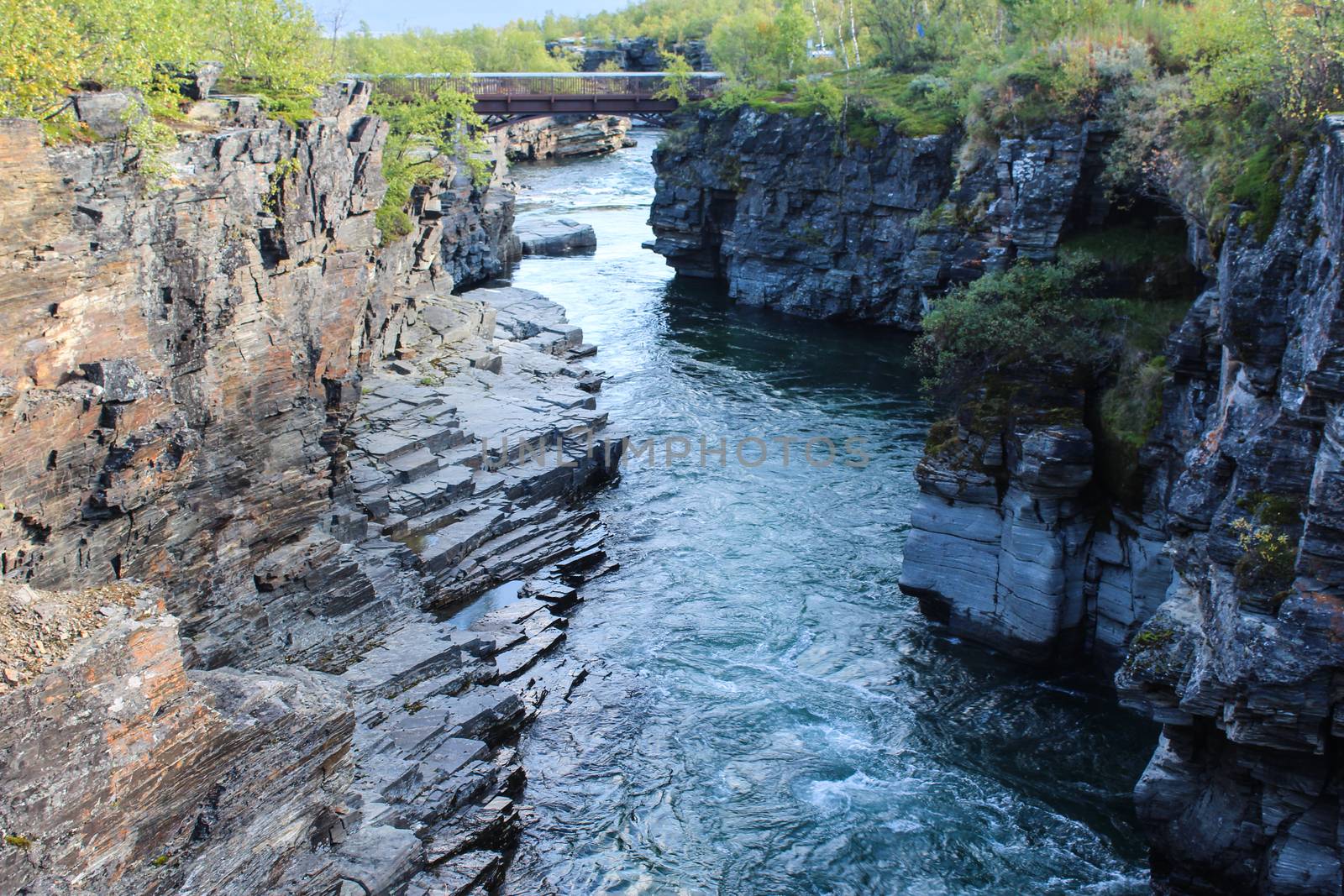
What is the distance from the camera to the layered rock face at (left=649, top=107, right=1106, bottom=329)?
185 ft

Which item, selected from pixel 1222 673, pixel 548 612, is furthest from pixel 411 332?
pixel 1222 673

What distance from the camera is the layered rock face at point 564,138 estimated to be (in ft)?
371

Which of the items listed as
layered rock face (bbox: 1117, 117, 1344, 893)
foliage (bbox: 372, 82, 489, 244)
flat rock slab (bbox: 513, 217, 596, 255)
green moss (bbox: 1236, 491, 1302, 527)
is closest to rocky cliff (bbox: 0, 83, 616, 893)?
foliage (bbox: 372, 82, 489, 244)

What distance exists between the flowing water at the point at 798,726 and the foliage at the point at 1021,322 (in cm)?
701

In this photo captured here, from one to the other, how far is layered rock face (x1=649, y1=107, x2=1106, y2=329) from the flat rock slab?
6062 mm

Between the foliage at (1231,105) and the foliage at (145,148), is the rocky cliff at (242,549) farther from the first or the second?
the foliage at (1231,105)

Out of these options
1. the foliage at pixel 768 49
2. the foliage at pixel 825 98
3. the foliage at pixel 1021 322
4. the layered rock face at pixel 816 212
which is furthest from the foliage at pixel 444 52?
the foliage at pixel 1021 322

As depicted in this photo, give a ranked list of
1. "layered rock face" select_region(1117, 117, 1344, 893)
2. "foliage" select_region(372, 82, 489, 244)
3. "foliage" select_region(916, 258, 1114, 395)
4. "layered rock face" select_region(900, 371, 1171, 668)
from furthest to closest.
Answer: "foliage" select_region(372, 82, 489, 244) → "foliage" select_region(916, 258, 1114, 395) → "layered rock face" select_region(900, 371, 1171, 668) → "layered rock face" select_region(1117, 117, 1344, 893)

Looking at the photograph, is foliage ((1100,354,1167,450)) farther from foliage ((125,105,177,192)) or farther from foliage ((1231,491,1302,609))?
foliage ((125,105,177,192))

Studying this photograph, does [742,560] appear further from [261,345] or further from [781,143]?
[781,143]

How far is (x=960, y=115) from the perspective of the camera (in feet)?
187

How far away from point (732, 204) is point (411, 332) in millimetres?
29423

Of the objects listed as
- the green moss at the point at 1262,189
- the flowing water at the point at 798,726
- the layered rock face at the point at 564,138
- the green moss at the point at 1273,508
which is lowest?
the flowing water at the point at 798,726

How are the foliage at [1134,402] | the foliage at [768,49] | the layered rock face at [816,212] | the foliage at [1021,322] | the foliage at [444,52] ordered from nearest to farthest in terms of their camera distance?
1. the foliage at [1134,402]
2. the foliage at [1021,322]
3. the layered rock face at [816,212]
4. the foliage at [444,52]
5. the foliage at [768,49]
